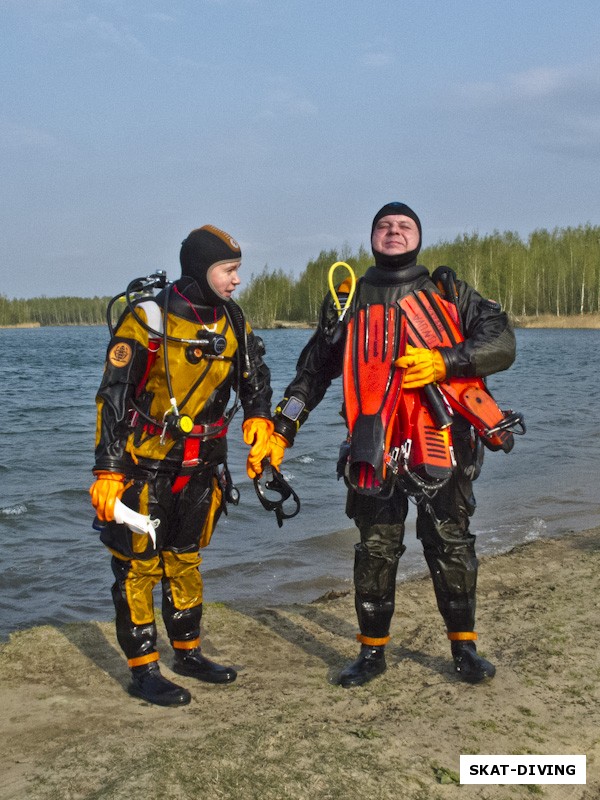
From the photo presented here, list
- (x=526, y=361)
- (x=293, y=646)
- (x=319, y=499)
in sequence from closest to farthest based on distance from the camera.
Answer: (x=293, y=646), (x=319, y=499), (x=526, y=361)

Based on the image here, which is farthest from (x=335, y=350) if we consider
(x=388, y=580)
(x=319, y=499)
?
(x=319, y=499)

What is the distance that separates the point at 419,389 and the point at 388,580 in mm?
967

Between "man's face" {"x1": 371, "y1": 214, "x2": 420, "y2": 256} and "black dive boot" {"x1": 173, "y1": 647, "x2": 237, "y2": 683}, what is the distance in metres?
2.25

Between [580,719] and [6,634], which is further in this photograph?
[6,634]

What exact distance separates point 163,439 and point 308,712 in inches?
55.2

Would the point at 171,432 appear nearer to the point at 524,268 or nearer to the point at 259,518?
the point at 259,518

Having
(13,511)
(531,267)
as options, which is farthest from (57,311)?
(13,511)

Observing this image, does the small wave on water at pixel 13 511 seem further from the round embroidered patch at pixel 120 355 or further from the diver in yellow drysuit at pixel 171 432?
the round embroidered patch at pixel 120 355

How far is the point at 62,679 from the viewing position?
14.4ft

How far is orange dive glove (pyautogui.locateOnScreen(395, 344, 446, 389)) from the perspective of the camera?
3986 mm

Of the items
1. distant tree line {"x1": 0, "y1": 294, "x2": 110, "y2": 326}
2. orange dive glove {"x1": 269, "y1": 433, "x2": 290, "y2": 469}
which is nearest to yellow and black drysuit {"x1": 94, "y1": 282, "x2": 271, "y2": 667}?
orange dive glove {"x1": 269, "y1": 433, "x2": 290, "y2": 469}

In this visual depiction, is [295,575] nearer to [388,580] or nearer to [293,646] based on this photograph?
[293,646]

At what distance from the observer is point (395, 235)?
13.9 ft

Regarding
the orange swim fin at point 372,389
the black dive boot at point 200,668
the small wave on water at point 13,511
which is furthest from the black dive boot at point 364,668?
the small wave on water at point 13,511
